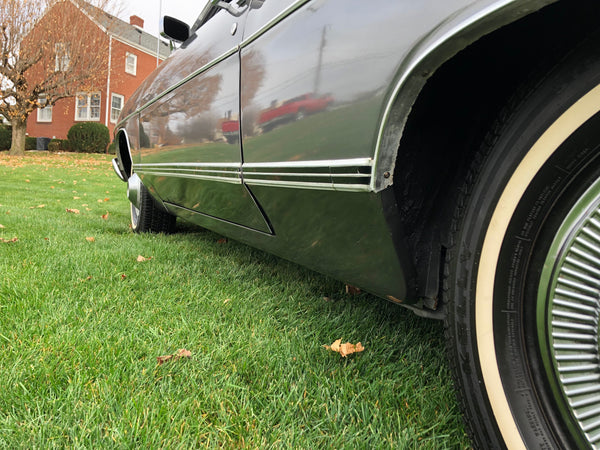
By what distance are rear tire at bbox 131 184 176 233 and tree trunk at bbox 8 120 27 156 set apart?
17.1m

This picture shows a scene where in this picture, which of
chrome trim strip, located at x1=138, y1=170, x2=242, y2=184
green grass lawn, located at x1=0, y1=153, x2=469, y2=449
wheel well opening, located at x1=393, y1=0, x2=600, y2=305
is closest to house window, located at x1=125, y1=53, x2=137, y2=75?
chrome trim strip, located at x1=138, y1=170, x2=242, y2=184

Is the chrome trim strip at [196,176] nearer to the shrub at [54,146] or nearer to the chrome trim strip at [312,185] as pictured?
the chrome trim strip at [312,185]

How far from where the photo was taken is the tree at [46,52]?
15570 millimetres

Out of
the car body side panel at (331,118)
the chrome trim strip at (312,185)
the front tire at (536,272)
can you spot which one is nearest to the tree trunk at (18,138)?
the car body side panel at (331,118)

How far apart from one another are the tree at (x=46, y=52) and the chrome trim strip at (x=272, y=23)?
17719 mm

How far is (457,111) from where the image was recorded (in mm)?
1067

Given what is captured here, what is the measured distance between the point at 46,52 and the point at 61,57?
1.84 feet

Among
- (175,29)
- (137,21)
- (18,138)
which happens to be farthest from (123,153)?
(137,21)

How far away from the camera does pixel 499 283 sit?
0.87 m

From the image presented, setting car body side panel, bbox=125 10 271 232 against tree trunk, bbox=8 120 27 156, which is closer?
car body side panel, bbox=125 10 271 232

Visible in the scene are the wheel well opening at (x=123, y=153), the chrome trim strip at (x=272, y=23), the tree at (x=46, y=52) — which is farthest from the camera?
the tree at (x=46, y=52)

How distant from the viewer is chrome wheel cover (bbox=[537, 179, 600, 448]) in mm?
776

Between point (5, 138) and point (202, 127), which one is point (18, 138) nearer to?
point (5, 138)

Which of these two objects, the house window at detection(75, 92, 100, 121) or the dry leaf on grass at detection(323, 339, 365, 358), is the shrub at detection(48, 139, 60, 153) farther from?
the dry leaf on grass at detection(323, 339, 365, 358)
